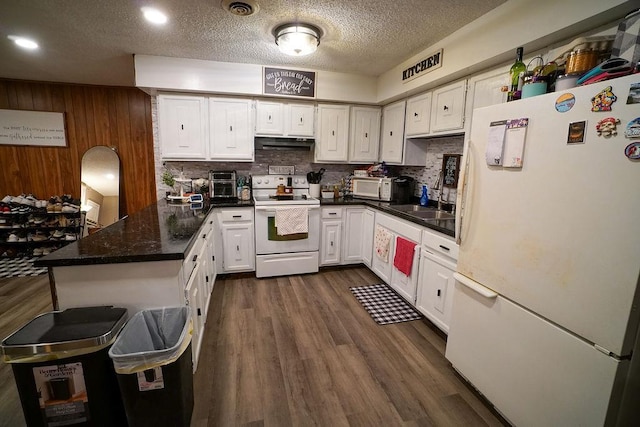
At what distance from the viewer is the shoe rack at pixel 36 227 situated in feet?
12.5

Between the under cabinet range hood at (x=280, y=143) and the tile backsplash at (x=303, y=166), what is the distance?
24 centimetres

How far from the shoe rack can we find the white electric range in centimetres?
282

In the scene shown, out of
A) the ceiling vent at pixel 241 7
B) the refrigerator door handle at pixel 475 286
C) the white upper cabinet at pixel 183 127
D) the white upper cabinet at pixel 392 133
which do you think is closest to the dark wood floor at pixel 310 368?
the refrigerator door handle at pixel 475 286

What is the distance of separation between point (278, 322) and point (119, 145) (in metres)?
3.80

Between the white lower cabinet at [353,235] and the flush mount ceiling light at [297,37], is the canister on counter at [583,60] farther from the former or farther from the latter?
the white lower cabinet at [353,235]

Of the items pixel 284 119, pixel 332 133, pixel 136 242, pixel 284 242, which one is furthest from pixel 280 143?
pixel 136 242

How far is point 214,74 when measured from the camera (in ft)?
10.1

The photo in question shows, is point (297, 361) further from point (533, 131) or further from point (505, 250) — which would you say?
point (533, 131)

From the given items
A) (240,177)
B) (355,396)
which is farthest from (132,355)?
(240,177)

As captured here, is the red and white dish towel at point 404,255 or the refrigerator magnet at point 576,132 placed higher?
the refrigerator magnet at point 576,132

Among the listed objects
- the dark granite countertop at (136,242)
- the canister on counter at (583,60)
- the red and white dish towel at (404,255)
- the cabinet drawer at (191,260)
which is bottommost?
the red and white dish towel at (404,255)

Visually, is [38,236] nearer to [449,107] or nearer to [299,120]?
[299,120]

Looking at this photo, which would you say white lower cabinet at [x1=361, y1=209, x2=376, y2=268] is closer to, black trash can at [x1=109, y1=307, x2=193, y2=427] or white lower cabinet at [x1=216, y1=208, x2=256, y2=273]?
white lower cabinet at [x1=216, y1=208, x2=256, y2=273]

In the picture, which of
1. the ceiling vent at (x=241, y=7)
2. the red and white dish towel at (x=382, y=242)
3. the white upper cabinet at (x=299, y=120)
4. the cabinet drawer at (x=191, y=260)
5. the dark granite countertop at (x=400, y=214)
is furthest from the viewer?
the white upper cabinet at (x=299, y=120)
